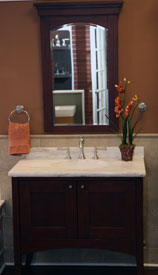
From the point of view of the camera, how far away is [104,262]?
3.63 m

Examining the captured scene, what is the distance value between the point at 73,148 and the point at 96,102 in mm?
384

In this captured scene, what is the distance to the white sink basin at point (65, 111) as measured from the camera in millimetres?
3463

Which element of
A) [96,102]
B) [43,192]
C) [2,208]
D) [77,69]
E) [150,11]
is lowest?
[2,208]

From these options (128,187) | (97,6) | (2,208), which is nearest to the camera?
(128,187)

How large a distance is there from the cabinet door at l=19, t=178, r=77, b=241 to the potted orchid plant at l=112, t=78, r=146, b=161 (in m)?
0.50

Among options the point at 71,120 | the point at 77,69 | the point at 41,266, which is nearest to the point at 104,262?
the point at 41,266

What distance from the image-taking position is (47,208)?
3.10 m

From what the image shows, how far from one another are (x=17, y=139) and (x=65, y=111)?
411mm

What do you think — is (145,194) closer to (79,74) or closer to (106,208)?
(106,208)

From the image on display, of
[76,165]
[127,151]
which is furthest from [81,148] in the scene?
[127,151]

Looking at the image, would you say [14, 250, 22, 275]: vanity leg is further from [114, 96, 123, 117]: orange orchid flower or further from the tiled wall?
[114, 96, 123, 117]: orange orchid flower

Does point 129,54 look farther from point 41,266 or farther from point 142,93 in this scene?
point 41,266

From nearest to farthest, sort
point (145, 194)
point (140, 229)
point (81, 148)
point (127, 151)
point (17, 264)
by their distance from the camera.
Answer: point (140, 229) < point (17, 264) < point (127, 151) < point (81, 148) < point (145, 194)

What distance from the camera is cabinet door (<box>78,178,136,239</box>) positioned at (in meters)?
3.04
